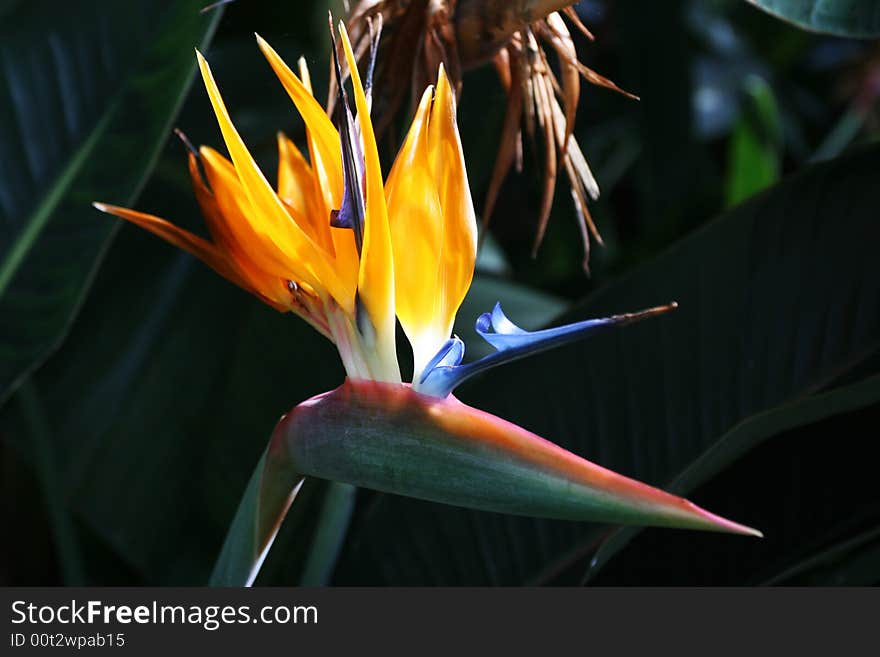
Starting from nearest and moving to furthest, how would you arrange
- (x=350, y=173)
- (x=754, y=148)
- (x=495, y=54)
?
(x=350, y=173) < (x=495, y=54) < (x=754, y=148)

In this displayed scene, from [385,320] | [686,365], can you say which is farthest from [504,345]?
[686,365]

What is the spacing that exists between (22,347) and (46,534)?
0.45 metres

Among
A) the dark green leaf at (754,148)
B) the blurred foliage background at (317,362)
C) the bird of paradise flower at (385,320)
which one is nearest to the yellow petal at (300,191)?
the bird of paradise flower at (385,320)

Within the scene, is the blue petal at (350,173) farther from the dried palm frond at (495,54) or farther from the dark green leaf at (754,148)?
the dark green leaf at (754,148)

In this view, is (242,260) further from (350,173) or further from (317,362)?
(317,362)

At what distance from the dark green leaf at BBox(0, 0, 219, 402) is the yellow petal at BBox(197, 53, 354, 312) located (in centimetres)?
31

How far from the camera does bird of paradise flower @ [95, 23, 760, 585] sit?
13.8 inches

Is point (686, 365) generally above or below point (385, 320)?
below

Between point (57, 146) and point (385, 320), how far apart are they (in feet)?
1.33

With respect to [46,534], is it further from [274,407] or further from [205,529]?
[274,407]

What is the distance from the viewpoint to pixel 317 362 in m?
0.76

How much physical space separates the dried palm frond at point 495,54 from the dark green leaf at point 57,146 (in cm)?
21

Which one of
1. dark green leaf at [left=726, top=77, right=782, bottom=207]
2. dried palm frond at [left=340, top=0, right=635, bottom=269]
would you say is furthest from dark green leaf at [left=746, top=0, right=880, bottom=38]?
dark green leaf at [left=726, top=77, right=782, bottom=207]
